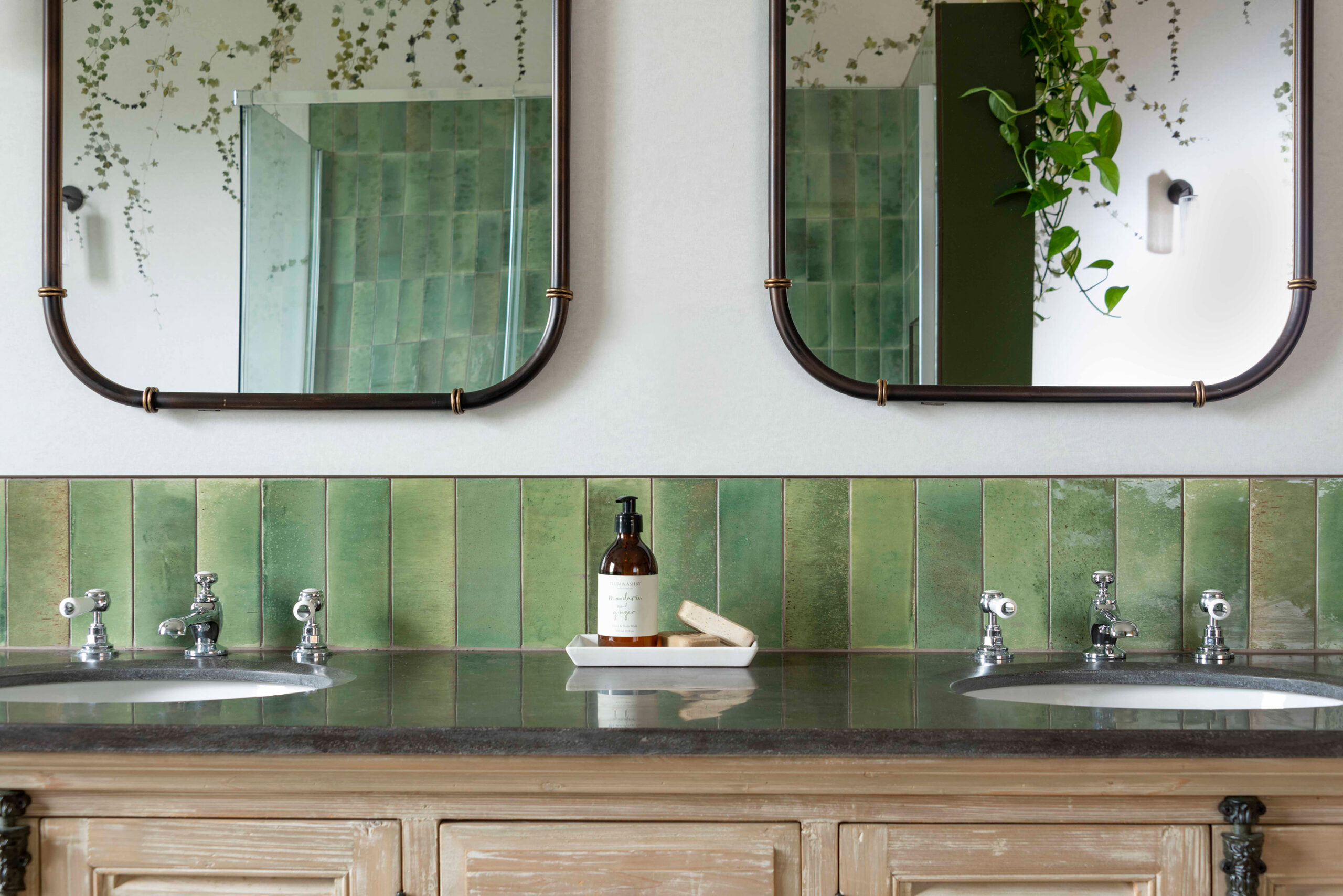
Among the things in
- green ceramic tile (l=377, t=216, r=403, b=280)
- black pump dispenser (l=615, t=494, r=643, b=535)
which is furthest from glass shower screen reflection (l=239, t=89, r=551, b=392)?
black pump dispenser (l=615, t=494, r=643, b=535)

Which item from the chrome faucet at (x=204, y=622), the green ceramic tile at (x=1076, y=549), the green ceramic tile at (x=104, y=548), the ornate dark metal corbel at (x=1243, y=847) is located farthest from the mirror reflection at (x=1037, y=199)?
the green ceramic tile at (x=104, y=548)

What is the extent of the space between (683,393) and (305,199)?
594mm

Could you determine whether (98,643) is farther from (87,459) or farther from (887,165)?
(887,165)

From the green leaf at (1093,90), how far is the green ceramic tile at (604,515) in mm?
802

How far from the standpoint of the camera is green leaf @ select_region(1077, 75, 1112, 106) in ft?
4.14

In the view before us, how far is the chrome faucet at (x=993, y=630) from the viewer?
1.15 metres

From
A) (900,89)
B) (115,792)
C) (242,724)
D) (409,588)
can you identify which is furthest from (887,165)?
(115,792)

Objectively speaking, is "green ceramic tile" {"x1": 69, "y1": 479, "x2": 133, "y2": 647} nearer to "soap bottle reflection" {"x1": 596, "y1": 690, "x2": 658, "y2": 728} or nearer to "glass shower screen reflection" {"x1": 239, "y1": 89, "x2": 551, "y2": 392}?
"glass shower screen reflection" {"x1": 239, "y1": 89, "x2": 551, "y2": 392}

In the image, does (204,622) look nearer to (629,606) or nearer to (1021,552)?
(629,606)

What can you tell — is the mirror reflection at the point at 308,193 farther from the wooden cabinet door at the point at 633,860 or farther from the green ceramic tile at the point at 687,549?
the wooden cabinet door at the point at 633,860

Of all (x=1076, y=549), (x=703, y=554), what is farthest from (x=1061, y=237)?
(x=703, y=554)

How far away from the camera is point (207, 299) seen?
129cm

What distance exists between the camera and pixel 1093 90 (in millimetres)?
1261

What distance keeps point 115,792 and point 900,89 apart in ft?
4.04
